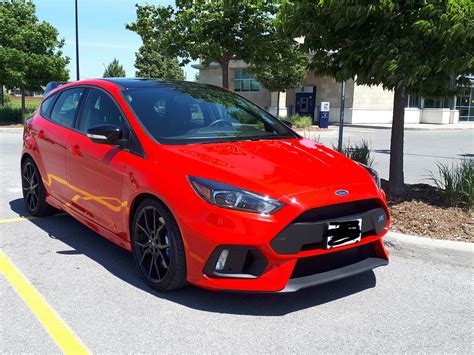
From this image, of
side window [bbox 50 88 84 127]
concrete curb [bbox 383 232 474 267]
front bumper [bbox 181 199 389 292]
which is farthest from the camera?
side window [bbox 50 88 84 127]

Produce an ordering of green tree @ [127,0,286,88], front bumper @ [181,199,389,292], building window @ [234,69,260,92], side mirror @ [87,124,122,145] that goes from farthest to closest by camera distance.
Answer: building window @ [234,69,260,92] < green tree @ [127,0,286,88] < side mirror @ [87,124,122,145] < front bumper @ [181,199,389,292]

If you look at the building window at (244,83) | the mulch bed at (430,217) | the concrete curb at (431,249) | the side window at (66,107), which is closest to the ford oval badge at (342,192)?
the concrete curb at (431,249)

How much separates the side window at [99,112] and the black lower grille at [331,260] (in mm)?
1970

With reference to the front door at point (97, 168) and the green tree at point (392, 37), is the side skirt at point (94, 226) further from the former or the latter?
the green tree at point (392, 37)

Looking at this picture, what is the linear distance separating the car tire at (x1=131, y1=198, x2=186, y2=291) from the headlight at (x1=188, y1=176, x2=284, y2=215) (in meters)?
0.37

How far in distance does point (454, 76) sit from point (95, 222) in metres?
4.78

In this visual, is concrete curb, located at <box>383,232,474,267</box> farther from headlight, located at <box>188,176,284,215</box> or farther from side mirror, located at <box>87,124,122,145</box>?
side mirror, located at <box>87,124,122,145</box>

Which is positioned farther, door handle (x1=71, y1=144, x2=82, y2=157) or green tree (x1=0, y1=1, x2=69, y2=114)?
green tree (x1=0, y1=1, x2=69, y2=114)

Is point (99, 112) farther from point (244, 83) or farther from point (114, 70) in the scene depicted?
point (114, 70)

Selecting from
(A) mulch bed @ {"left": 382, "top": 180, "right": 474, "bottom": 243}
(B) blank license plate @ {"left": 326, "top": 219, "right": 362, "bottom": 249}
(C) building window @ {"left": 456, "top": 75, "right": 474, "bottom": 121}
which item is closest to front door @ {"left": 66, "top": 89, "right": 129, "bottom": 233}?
(B) blank license plate @ {"left": 326, "top": 219, "right": 362, "bottom": 249}

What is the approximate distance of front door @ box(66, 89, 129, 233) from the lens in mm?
4070

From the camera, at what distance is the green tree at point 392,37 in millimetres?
4930

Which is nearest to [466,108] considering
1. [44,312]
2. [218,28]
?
[218,28]

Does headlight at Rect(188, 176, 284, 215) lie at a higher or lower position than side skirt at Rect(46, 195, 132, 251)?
higher
